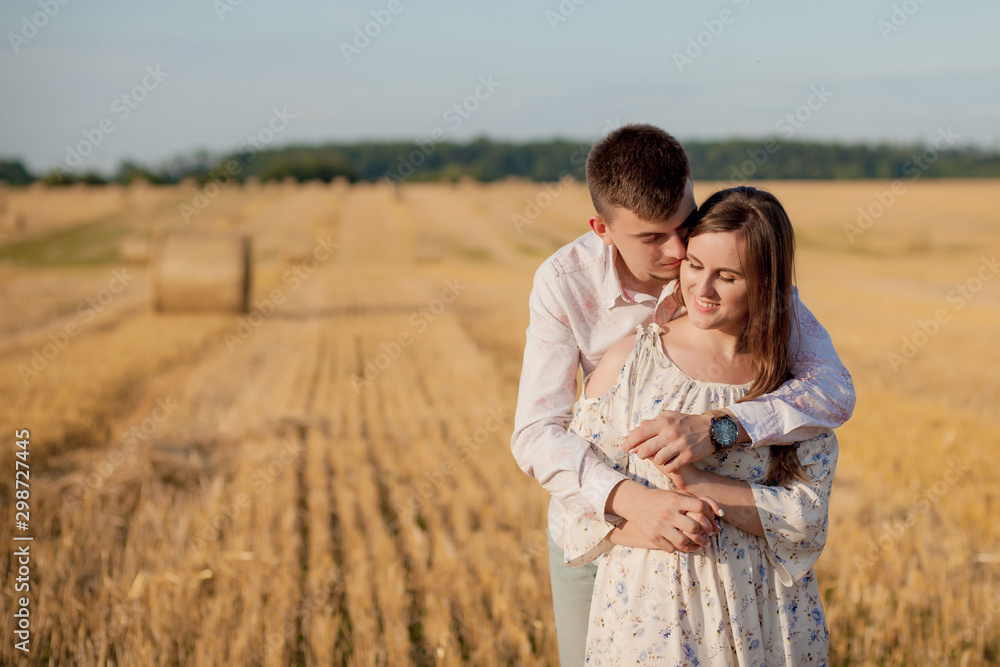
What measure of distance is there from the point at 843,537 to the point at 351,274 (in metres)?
17.9

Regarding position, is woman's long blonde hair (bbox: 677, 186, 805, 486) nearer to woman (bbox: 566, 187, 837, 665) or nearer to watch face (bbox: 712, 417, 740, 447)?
woman (bbox: 566, 187, 837, 665)

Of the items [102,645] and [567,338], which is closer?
[567,338]

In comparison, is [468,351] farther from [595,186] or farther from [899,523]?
[595,186]

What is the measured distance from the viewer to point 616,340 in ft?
8.29

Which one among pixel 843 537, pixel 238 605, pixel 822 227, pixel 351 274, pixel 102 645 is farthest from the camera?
pixel 822 227

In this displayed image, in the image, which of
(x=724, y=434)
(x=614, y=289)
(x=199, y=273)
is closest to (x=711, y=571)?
(x=724, y=434)

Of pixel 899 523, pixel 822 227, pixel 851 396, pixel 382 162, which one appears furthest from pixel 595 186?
pixel 382 162

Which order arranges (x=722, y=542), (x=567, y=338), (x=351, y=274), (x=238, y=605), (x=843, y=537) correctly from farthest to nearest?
(x=351, y=274)
(x=843, y=537)
(x=238, y=605)
(x=567, y=338)
(x=722, y=542)

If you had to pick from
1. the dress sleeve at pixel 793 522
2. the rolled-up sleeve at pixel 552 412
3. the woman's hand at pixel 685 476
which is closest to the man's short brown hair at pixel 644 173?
the rolled-up sleeve at pixel 552 412

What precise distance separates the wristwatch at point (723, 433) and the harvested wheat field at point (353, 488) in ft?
6.29

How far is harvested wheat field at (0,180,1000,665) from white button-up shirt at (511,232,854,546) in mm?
1655

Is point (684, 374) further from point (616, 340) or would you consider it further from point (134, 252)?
point (134, 252)

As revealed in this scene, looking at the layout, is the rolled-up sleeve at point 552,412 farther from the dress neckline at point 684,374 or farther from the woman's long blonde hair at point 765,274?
the woman's long blonde hair at point 765,274

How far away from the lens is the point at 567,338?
2.49 metres
